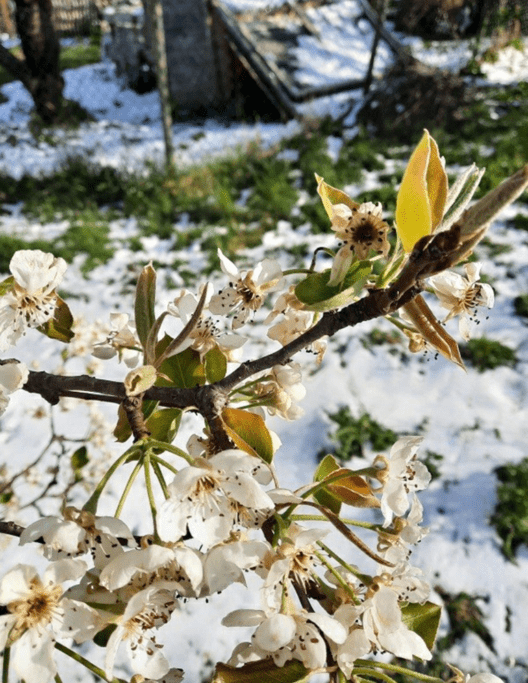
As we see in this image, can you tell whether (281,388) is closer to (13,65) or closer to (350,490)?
(350,490)

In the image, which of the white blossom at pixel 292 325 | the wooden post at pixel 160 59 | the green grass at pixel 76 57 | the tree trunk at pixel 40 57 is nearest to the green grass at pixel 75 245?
the wooden post at pixel 160 59

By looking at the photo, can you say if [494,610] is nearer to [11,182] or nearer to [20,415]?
[20,415]

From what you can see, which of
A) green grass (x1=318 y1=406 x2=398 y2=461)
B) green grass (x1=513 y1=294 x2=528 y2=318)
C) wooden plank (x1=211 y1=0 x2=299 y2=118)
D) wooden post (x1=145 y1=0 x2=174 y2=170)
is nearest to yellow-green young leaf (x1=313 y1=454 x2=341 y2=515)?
green grass (x1=318 y1=406 x2=398 y2=461)

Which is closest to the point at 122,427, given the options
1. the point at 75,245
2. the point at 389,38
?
the point at 75,245

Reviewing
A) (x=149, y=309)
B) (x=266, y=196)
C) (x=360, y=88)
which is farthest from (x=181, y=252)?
(x=149, y=309)

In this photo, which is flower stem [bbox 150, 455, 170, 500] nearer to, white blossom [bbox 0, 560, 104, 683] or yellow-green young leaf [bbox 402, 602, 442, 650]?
white blossom [bbox 0, 560, 104, 683]

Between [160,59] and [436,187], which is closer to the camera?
[436,187]

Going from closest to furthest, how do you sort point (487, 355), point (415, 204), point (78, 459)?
point (415, 204) → point (78, 459) → point (487, 355)
